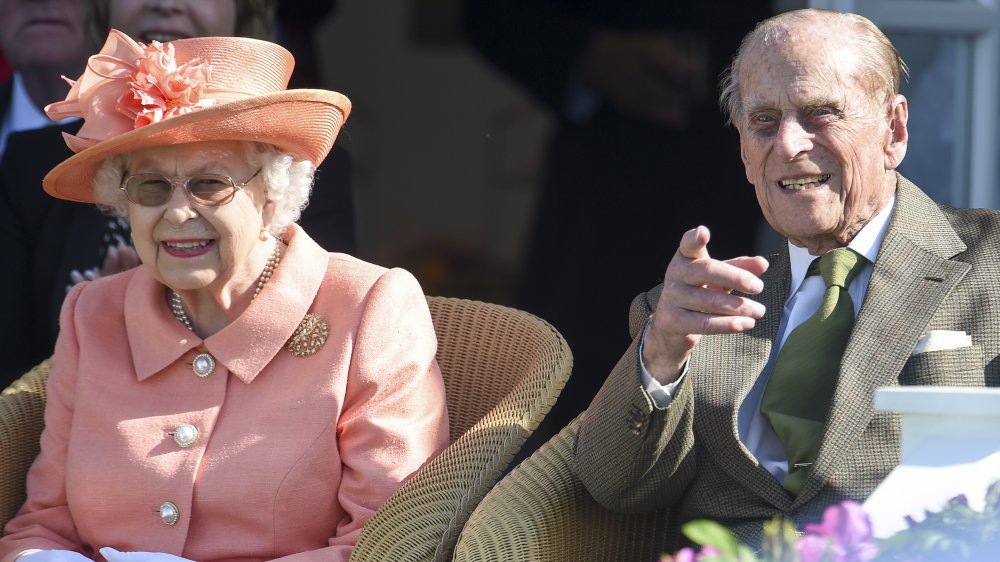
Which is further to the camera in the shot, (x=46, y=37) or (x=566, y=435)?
(x=46, y=37)

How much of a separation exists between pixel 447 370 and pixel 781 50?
3.89 feet

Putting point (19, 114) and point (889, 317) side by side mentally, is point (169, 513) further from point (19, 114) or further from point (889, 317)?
point (19, 114)

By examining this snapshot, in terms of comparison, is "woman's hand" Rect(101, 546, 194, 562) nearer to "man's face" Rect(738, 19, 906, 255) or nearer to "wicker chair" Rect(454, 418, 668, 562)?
"wicker chair" Rect(454, 418, 668, 562)

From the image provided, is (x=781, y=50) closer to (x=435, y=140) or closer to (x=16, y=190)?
(x=16, y=190)

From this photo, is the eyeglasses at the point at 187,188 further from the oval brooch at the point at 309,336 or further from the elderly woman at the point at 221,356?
the oval brooch at the point at 309,336

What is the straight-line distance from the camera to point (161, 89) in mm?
2967

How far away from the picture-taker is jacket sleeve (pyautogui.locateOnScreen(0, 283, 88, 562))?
3049mm

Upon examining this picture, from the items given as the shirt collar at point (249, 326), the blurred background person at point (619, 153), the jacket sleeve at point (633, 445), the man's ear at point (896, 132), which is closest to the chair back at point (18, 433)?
the shirt collar at point (249, 326)

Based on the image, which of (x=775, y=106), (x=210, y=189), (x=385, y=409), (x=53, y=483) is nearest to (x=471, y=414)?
(x=385, y=409)

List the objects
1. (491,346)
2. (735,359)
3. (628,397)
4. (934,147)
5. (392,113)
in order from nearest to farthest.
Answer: (628,397), (735,359), (491,346), (934,147), (392,113)

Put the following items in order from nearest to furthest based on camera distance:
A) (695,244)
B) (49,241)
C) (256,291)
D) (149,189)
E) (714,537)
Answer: (714,537), (695,244), (149,189), (256,291), (49,241)

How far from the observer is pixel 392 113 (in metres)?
6.54

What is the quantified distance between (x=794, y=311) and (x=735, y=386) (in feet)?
0.76

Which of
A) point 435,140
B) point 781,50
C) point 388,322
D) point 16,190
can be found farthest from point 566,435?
point 435,140
